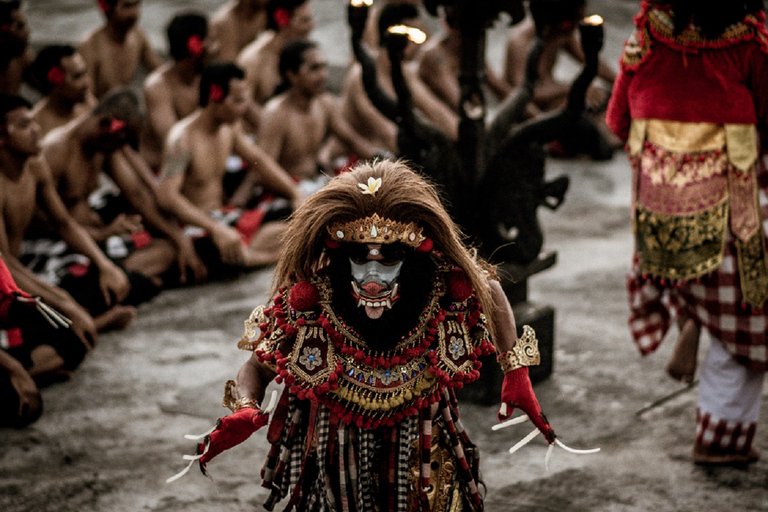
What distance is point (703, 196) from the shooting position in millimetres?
3680

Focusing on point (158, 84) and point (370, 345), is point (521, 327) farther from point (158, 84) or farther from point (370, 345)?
point (158, 84)

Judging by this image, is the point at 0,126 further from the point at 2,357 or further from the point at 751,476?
the point at 751,476

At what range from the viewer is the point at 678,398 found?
471 centimetres

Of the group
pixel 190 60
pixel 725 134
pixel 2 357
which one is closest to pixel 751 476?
pixel 725 134

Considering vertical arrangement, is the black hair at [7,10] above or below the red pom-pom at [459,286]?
above

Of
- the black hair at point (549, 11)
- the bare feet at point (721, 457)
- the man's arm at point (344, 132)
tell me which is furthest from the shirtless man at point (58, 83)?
the bare feet at point (721, 457)

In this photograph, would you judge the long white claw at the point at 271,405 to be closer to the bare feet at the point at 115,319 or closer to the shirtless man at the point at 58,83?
the bare feet at the point at 115,319

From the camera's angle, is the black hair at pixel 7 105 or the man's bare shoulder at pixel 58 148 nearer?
the black hair at pixel 7 105

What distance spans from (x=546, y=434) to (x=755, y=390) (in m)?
1.52

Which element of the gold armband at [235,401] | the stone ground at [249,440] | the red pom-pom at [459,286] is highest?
the red pom-pom at [459,286]

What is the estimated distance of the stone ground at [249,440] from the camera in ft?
12.5

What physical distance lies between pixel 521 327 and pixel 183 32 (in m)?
4.10

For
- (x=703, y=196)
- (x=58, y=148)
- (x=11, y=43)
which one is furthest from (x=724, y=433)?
(x=11, y=43)

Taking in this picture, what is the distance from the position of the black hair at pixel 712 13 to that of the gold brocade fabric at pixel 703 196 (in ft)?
Answer: 1.17
